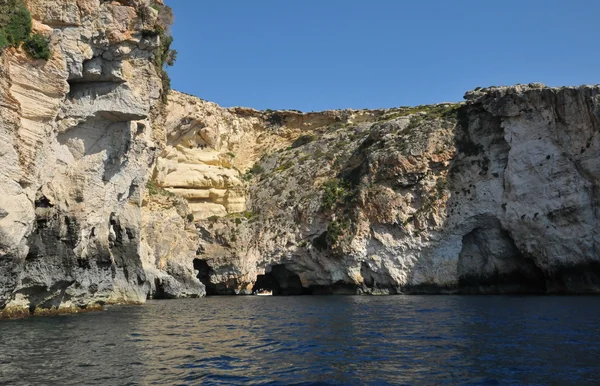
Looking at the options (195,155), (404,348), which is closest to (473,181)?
(195,155)

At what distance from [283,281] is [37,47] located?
41.8 m

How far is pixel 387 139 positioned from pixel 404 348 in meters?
41.6

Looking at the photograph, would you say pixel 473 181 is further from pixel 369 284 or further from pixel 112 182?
pixel 112 182

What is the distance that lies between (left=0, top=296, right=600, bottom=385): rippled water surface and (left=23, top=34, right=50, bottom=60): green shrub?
39.0 ft

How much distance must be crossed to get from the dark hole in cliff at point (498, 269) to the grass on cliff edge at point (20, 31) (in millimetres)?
39433

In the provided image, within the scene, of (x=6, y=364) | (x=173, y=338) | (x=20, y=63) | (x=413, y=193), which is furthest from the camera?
(x=413, y=193)

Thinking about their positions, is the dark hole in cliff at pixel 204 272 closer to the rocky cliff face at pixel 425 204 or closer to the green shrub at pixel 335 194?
the rocky cliff face at pixel 425 204

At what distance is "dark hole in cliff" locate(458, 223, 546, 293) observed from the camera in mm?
47062

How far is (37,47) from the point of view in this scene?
76.6 ft

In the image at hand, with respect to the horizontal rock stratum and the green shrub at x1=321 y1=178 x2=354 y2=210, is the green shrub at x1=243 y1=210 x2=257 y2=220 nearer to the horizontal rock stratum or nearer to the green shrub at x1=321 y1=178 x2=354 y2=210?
the horizontal rock stratum

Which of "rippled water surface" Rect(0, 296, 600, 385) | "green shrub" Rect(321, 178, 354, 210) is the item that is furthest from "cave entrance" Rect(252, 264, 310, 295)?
"rippled water surface" Rect(0, 296, 600, 385)

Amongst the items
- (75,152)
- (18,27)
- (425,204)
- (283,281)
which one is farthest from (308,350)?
(283,281)

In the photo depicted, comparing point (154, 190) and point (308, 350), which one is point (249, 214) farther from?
point (308, 350)

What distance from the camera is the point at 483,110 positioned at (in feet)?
169
